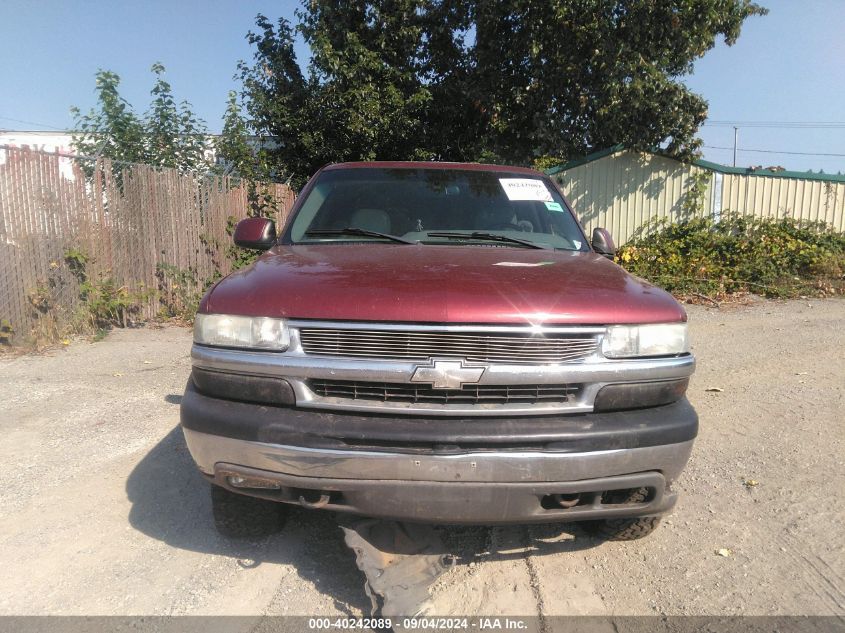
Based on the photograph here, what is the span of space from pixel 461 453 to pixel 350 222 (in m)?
1.80

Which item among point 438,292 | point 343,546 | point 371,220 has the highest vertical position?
point 371,220

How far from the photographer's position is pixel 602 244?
3613 mm

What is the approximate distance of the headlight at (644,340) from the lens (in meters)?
2.36

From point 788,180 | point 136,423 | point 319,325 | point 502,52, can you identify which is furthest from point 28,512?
point 788,180

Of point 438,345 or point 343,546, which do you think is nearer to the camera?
point 438,345

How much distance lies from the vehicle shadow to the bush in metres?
8.08

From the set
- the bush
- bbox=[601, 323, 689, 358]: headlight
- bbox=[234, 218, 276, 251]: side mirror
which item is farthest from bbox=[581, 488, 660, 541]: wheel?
the bush

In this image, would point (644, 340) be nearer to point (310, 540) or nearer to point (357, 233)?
point (357, 233)

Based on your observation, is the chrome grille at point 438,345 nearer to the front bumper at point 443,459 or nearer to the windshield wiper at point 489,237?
the front bumper at point 443,459

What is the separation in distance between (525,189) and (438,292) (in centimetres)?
177

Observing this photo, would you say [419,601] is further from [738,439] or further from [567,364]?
[738,439]

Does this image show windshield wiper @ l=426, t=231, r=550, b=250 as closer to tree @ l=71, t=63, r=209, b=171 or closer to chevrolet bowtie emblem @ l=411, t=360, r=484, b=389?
chevrolet bowtie emblem @ l=411, t=360, r=484, b=389

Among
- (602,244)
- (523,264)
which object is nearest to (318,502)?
(523,264)

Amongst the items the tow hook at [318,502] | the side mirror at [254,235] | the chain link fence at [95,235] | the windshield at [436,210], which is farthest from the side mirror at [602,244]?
the chain link fence at [95,235]
